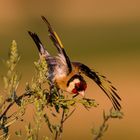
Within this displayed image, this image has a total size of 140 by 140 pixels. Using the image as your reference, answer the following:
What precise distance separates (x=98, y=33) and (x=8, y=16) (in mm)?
3871

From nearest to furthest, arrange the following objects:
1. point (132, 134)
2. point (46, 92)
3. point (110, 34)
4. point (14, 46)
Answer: point (14, 46) < point (46, 92) < point (132, 134) < point (110, 34)

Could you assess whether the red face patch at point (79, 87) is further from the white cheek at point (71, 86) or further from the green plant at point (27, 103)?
the green plant at point (27, 103)

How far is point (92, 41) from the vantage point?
34344 millimetres

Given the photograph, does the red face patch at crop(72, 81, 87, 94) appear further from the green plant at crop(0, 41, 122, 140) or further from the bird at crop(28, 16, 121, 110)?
the green plant at crop(0, 41, 122, 140)

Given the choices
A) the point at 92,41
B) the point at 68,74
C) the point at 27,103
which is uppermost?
the point at 92,41

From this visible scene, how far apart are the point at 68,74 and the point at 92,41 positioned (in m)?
29.6

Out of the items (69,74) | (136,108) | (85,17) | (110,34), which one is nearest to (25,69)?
(136,108)

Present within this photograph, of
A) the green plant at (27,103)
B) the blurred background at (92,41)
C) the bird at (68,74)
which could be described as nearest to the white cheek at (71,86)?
the bird at (68,74)

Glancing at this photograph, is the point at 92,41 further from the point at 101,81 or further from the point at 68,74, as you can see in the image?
the point at 101,81

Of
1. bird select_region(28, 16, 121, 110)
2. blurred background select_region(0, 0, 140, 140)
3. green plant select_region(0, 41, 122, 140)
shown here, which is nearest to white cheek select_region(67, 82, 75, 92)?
bird select_region(28, 16, 121, 110)

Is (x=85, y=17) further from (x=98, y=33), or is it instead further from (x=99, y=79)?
(x=99, y=79)

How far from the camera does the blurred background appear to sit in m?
17.8

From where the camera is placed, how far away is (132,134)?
15.5 meters

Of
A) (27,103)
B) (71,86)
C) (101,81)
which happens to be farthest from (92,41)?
(27,103)
